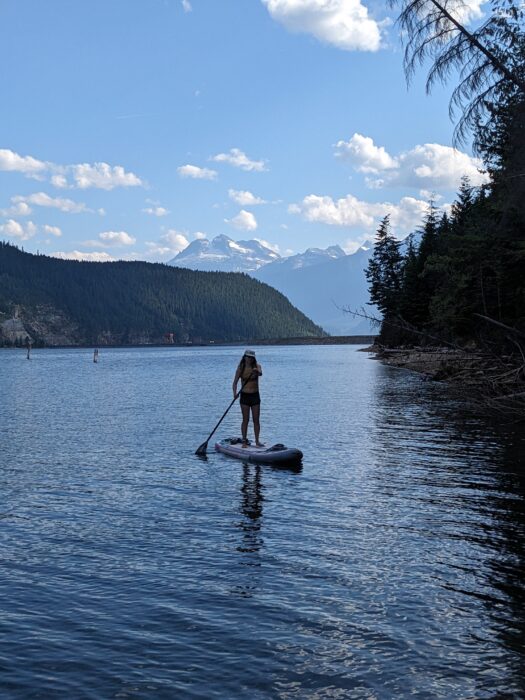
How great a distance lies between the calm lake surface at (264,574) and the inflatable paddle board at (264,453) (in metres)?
0.42

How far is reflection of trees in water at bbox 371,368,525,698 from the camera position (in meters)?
7.87

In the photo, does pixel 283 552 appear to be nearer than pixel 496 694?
No

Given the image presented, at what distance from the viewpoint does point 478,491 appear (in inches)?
599

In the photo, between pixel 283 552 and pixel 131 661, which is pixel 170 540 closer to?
pixel 283 552

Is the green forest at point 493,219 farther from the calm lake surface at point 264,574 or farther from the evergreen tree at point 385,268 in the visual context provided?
the evergreen tree at point 385,268

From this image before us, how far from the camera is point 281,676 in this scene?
22.2 feet

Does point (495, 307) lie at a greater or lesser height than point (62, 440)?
greater

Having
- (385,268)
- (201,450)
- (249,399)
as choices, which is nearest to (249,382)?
(249,399)

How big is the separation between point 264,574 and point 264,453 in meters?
9.54

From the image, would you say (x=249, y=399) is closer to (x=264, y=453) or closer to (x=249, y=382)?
(x=249, y=382)

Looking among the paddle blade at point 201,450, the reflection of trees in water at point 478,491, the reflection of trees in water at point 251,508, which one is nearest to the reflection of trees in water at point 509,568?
the reflection of trees in water at point 478,491

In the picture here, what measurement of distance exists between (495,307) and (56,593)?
88.2 ft

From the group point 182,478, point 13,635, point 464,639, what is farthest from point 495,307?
point 13,635

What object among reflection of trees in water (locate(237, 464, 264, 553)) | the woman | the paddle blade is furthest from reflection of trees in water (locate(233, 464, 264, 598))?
the paddle blade
